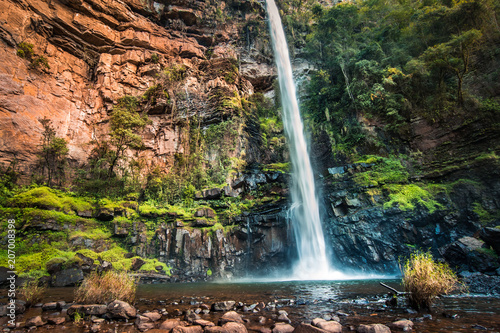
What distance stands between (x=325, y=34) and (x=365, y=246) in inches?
1000

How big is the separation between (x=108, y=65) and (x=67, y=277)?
23210mm

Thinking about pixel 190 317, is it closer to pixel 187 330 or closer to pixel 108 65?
pixel 187 330

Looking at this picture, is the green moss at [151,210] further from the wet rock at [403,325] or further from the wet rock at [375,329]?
the wet rock at [403,325]

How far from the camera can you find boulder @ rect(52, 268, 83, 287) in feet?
38.7

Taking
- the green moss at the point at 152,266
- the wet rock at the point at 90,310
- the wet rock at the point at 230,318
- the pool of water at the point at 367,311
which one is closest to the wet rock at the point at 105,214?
the green moss at the point at 152,266

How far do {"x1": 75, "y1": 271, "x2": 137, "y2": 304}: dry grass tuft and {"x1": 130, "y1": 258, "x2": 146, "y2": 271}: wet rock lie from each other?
29.4 feet

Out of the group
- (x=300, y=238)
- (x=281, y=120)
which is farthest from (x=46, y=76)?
(x=300, y=238)

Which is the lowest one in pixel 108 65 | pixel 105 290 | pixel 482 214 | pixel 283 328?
pixel 283 328

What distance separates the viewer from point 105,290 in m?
6.57

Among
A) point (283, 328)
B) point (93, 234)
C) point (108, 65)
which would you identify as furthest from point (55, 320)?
point (108, 65)

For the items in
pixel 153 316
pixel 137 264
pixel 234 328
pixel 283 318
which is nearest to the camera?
pixel 234 328

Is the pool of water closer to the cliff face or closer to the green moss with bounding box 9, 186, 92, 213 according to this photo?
the green moss with bounding box 9, 186, 92, 213

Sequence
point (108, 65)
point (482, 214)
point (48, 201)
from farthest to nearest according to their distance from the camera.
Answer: point (108, 65) < point (48, 201) < point (482, 214)

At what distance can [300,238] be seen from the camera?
1794 cm
